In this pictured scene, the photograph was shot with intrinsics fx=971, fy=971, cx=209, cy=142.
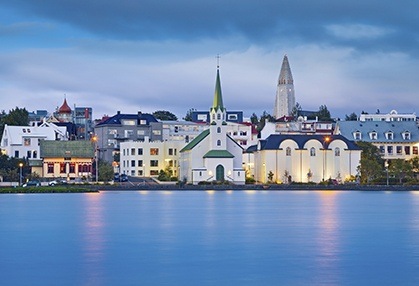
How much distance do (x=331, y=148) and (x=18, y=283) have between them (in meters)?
84.4

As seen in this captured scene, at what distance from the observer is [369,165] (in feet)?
353

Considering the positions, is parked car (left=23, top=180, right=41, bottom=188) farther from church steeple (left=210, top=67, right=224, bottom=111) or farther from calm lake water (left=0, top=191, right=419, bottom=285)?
calm lake water (left=0, top=191, right=419, bottom=285)

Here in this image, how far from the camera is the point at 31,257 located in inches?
1394

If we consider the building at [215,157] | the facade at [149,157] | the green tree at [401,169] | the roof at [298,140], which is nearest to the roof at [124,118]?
the facade at [149,157]

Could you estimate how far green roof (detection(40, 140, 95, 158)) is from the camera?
115m

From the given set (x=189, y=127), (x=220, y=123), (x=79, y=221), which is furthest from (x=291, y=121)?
(x=79, y=221)

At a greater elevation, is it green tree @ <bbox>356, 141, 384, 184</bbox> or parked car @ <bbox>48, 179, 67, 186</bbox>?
green tree @ <bbox>356, 141, 384, 184</bbox>

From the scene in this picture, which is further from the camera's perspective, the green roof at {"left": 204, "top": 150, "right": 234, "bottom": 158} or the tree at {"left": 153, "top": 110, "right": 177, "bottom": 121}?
the tree at {"left": 153, "top": 110, "right": 177, "bottom": 121}

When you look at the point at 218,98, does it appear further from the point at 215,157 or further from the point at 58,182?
the point at 58,182

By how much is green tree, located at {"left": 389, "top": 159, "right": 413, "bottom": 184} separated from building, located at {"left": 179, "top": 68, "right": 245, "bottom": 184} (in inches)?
678

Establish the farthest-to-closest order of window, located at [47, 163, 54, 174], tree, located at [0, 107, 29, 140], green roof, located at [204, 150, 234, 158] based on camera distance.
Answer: tree, located at [0, 107, 29, 140]
window, located at [47, 163, 54, 174]
green roof, located at [204, 150, 234, 158]

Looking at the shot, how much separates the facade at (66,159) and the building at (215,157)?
11.8m

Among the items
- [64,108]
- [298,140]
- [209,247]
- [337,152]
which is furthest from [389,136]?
[209,247]

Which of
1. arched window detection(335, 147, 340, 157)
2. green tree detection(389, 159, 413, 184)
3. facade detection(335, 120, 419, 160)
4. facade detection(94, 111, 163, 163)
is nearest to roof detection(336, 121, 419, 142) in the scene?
facade detection(335, 120, 419, 160)
